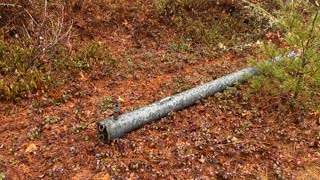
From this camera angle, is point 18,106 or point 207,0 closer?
point 18,106

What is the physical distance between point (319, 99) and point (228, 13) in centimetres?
553

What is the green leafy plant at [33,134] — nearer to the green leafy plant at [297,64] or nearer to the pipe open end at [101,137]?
the pipe open end at [101,137]

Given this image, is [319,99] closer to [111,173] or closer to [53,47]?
[111,173]

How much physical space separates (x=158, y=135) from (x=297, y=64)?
11.1 feet

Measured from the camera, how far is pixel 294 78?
7.46 m

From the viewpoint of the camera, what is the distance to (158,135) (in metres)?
6.59

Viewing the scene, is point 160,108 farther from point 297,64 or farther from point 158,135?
point 297,64

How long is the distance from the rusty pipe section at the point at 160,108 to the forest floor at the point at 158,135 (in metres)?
0.15

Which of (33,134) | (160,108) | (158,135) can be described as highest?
(160,108)

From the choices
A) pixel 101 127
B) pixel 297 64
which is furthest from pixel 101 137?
pixel 297 64

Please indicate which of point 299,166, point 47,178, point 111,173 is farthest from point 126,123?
point 299,166

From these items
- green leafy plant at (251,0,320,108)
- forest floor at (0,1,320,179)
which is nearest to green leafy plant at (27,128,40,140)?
forest floor at (0,1,320,179)

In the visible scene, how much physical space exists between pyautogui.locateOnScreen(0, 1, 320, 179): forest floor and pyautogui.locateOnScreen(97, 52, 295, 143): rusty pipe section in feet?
0.49

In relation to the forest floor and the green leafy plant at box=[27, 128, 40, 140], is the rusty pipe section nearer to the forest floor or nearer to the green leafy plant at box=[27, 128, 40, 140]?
the forest floor
